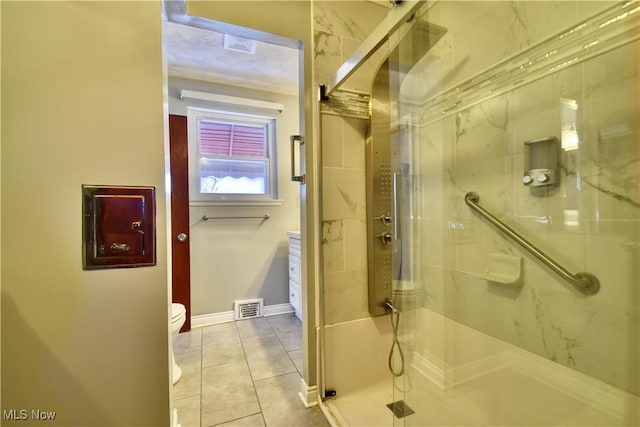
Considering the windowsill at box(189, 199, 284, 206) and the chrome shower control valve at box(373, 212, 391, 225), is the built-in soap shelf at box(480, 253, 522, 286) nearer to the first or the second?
the chrome shower control valve at box(373, 212, 391, 225)

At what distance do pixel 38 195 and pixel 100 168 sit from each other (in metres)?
0.15

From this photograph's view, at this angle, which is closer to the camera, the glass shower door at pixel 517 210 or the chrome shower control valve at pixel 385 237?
the glass shower door at pixel 517 210

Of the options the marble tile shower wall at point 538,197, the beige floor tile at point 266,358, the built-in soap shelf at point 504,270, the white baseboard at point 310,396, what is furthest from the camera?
the beige floor tile at point 266,358

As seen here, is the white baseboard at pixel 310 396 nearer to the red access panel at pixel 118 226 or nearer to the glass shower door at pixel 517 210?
the glass shower door at pixel 517 210

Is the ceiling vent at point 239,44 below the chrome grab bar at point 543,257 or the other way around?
the other way around

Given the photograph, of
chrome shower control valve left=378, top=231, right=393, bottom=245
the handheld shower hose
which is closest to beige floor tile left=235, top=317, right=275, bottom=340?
the handheld shower hose

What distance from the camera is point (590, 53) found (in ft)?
2.88

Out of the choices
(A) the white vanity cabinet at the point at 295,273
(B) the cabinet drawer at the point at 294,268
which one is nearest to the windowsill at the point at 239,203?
(A) the white vanity cabinet at the point at 295,273

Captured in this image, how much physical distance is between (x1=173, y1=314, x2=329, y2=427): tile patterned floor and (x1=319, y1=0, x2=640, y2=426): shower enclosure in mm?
300

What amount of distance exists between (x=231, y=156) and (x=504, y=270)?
255 cm

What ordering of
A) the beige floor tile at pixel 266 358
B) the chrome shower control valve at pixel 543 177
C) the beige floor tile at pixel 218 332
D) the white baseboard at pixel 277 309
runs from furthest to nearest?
1. the white baseboard at pixel 277 309
2. the beige floor tile at pixel 218 332
3. the beige floor tile at pixel 266 358
4. the chrome shower control valve at pixel 543 177

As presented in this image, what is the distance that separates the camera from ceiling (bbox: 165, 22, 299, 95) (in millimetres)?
2045

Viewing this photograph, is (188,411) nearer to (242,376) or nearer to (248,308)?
(242,376)

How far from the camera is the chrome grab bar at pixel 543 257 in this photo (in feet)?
2.92
